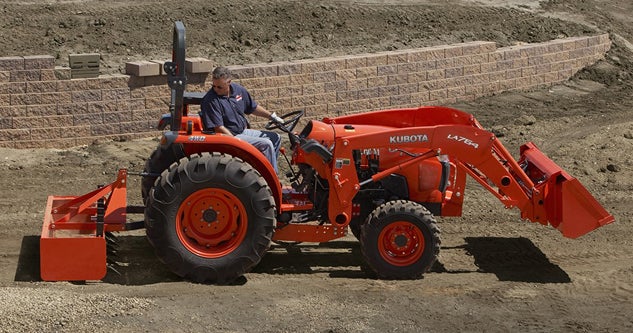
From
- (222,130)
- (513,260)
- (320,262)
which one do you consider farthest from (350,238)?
(222,130)

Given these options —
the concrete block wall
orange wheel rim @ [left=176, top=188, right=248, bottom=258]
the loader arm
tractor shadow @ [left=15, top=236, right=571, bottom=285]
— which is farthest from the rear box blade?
the concrete block wall

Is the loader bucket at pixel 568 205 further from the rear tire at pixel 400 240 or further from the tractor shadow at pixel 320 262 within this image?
the rear tire at pixel 400 240

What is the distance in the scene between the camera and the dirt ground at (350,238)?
9.28 metres

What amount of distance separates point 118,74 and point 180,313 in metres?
6.55

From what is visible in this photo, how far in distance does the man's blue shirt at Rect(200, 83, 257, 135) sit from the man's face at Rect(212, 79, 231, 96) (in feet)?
0.12

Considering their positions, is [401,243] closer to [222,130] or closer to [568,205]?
[568,205]

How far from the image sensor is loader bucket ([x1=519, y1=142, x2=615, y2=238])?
33.9ft

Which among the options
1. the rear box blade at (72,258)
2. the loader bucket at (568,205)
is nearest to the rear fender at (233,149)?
the rear box blade at (72,258)

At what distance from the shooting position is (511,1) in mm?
21203

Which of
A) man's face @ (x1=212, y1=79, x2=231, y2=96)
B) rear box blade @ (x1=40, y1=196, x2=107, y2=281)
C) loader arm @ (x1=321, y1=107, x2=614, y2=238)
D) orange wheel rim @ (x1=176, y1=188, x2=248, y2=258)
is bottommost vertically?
rear box blade @ (x1=40, y1=196, x2=107, y2=281)

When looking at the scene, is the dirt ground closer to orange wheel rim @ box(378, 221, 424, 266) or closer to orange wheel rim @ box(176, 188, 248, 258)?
orange wheel rim @ box(378, 221, 424, 266)

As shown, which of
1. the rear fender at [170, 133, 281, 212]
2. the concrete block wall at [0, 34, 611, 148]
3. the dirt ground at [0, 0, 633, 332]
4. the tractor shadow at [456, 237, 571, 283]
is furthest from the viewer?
the concrete block wall at [0, 34, 611, 148]

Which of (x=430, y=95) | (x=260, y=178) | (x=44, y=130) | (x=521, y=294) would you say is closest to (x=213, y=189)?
(x=260, y=178)

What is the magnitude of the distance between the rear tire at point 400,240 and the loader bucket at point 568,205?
1.14m
